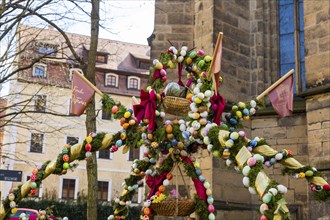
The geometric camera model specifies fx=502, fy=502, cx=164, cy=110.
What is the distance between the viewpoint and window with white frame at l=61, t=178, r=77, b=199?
30.0 m

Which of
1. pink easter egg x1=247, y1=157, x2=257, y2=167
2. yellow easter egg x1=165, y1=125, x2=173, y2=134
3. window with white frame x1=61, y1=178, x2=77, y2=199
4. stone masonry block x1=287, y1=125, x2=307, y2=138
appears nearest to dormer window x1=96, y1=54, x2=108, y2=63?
window with white frame x1=61, y1=178, x2=77, y2=199

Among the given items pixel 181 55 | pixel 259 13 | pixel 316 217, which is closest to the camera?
pixel 181 55

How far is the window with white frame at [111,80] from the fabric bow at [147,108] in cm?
2837

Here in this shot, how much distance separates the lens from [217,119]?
465 cm

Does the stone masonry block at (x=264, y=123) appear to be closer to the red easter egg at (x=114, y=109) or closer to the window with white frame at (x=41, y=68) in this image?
the red easter egg at (x=114, y=109)

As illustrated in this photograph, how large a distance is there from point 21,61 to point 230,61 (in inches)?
270

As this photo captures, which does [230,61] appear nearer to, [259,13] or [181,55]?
[259,13]

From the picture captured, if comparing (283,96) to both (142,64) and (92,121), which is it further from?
(142,64)

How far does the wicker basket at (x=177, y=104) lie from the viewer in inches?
186

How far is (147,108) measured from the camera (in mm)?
4715

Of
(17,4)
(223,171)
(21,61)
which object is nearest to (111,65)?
(21,61)

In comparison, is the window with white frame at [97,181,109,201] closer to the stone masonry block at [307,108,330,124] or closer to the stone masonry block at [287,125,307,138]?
the stone masonry block at [287,125,307,138]

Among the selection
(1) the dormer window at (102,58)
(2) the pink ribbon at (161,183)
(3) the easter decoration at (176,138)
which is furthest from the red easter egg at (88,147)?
(1) the dormer window at (102,58)

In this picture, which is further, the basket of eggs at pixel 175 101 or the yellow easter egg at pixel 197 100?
the basket of eggs at pixel 175 101
